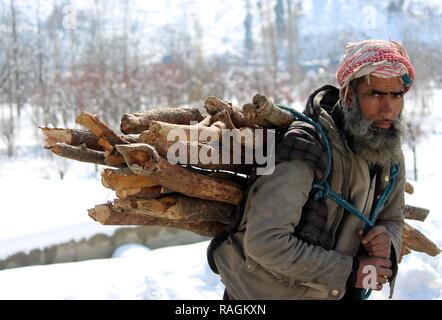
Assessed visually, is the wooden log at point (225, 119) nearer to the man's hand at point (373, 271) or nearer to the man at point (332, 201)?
the man at point (332, 201)

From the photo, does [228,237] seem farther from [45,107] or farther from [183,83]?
[183,83]

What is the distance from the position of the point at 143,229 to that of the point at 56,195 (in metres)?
1.32

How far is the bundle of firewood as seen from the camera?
168 cm

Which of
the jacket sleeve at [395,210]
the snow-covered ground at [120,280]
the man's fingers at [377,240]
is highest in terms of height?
the jacket sleeve at [395,210]

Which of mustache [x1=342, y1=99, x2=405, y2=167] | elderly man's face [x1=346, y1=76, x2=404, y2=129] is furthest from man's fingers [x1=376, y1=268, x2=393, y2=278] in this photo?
elderly man's face [x1=346, y1=76, x2=404, y2=129]

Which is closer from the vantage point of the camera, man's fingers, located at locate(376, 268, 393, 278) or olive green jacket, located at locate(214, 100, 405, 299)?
olive green jacket, located at locate(214, 100, 405, 299)

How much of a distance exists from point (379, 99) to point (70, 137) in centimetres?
105

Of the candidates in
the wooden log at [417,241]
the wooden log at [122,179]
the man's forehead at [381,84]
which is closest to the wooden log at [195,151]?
the wooden log at [122,179]

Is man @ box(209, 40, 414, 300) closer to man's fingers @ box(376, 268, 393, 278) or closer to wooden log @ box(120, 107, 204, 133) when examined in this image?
man's fingers @ box(376, 268, 393, 278)

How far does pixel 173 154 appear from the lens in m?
1.72

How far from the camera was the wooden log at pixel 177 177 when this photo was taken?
1598 millimetres

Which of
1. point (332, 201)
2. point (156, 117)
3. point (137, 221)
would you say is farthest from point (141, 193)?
point (332, 201)

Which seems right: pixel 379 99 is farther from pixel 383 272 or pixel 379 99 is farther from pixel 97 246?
pixel 97 246

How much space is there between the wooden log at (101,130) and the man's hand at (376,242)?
874mm
